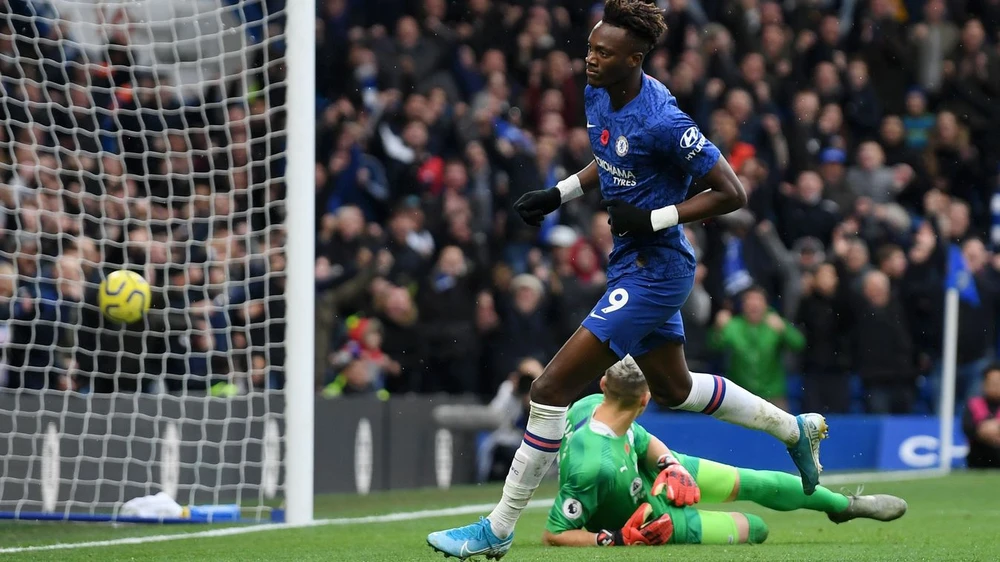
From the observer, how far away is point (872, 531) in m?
8.23

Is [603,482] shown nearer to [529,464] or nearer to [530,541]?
[530,541]

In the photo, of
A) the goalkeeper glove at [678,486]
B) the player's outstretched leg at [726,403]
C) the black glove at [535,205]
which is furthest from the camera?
the goalkeeper glove at [678,486]

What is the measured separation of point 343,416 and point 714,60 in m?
7.02

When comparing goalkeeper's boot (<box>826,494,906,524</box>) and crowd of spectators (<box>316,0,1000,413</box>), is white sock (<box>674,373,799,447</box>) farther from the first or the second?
crowd of spectators (<box>316,0,1000,413</box>)

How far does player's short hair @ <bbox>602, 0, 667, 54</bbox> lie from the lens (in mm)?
6121

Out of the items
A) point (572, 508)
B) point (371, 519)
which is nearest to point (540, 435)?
point (572, 508)

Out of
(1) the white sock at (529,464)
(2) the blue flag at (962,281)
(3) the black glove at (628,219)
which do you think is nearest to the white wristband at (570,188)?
(3) the black glove at (628,219)

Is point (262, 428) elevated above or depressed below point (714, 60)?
below

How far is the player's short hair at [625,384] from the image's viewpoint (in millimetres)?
7324

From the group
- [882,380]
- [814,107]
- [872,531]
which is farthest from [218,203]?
[814,107]

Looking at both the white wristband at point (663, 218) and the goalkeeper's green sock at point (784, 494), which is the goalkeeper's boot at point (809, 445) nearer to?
the goalkeeper's green sock at point (784, 494)

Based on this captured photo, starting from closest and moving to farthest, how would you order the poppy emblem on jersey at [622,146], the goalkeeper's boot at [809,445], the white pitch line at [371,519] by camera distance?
1. the poppy emblem on jersey at [622,146]
2. the goalkeeper's boot at [809,445]
3. the white pitch line at [371,519]

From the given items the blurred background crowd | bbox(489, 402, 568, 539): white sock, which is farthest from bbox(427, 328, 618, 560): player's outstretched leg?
the blurred background crowd

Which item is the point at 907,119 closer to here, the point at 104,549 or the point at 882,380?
the point at 882,380
